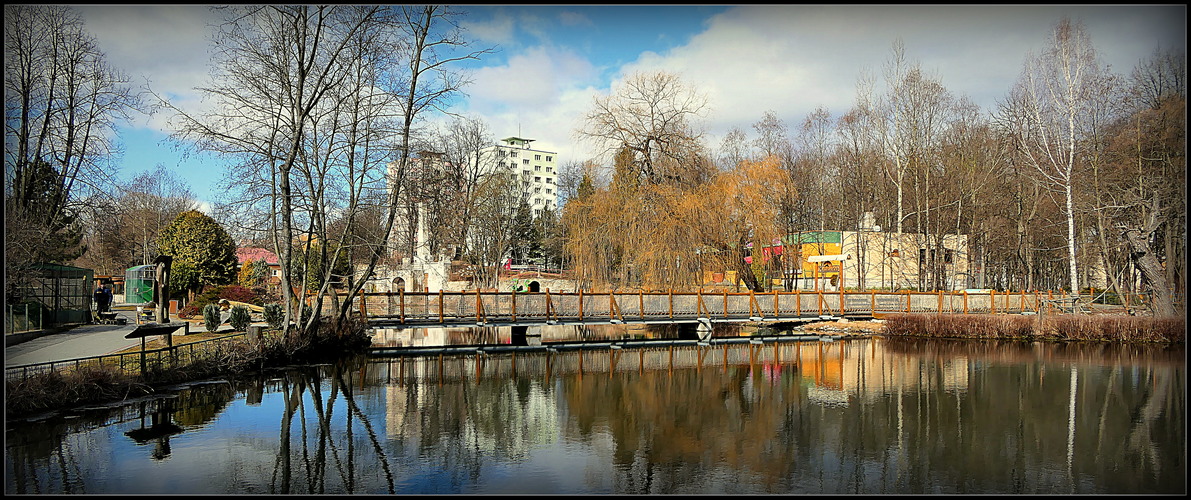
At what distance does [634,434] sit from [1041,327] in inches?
820

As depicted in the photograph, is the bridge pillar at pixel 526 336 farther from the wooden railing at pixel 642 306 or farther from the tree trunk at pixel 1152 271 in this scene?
the tree trunk at pixel 1152 271

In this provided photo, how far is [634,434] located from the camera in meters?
11.9

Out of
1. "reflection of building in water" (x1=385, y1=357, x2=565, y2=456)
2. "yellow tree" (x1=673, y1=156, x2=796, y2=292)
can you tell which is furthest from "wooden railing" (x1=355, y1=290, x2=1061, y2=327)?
"reflection of building in water" (x1=385, y1=357, x2=565, y2=456)

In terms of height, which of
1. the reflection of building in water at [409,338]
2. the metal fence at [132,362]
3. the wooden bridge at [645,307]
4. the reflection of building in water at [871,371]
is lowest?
the reflection of building in water at [409,338]

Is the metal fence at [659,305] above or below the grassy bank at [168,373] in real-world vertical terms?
above

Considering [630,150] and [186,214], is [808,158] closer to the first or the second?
[630,150]

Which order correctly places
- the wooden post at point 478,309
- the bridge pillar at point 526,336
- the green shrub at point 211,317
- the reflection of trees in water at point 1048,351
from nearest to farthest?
the reflection of trees in water at point 1048,351 < the green shrub at point 211,317 < the wooden post at point 478,309 < the bridge pillar at point 526,336

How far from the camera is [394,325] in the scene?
80.2 feet

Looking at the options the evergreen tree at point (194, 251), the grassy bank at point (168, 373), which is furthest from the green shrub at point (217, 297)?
the grassy bank at point (168, 373)

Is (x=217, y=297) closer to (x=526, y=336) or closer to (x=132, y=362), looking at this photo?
(x=526, y=336)

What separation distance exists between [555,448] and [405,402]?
4.94 metres

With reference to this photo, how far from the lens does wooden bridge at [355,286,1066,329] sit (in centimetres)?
2528

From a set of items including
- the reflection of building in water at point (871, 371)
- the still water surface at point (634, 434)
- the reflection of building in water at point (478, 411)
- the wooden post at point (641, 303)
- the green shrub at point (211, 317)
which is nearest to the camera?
the still water surface at point (634, 434)

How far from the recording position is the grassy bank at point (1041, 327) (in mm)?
23531
